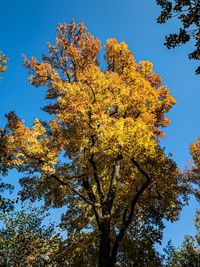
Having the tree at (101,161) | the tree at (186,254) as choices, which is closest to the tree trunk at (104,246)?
the tree at (101,161)

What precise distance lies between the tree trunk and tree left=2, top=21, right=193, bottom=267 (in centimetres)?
4

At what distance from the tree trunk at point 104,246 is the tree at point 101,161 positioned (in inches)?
1.5

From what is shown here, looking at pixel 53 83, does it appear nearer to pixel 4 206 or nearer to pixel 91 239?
pixel 4 206

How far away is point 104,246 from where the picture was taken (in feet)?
47.2

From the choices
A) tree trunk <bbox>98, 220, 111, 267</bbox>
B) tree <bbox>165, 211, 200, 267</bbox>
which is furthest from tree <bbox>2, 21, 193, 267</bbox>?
tree <bbox>165, 211, 200, 267</bbox>

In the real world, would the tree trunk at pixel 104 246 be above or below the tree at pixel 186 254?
below

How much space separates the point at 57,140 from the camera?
16.4m

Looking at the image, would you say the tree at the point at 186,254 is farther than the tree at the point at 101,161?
Yes

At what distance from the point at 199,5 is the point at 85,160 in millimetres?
9948

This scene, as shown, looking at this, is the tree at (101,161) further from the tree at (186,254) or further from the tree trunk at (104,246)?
the tree at (186,254)

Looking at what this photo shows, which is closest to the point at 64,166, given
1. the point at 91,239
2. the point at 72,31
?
the point at 91,239

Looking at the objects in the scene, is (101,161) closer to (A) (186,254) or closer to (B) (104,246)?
(B) (104,246)

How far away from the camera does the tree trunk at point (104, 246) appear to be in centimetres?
1397

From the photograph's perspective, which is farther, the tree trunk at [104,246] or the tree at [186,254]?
the tree at [186,254]
